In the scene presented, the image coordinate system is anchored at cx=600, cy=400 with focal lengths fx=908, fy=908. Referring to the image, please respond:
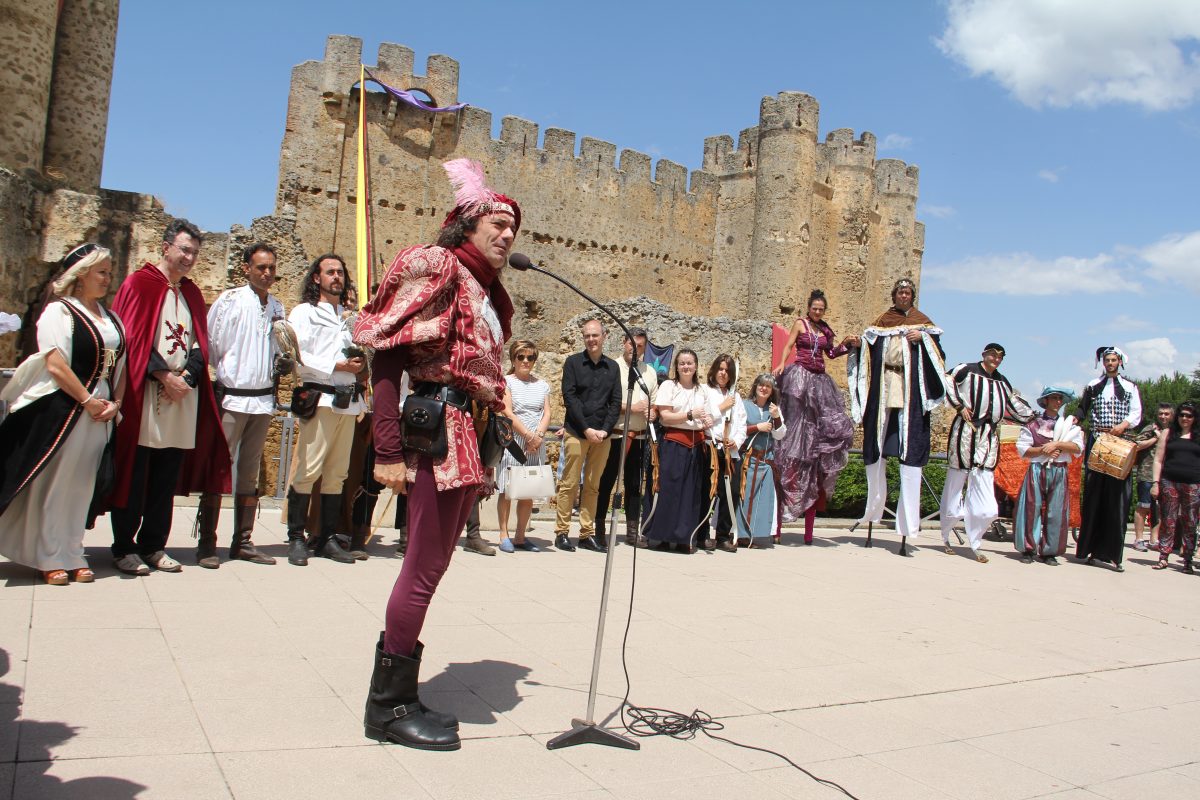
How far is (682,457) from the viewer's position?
25.4ft

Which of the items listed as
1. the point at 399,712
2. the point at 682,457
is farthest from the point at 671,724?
the point at 682,457

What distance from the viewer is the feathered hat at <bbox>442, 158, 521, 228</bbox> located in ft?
10.6

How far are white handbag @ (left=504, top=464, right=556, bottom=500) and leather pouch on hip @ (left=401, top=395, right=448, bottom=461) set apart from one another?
379 centimetres

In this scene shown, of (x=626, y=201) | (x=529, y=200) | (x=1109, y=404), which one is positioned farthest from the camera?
(x=626, y=201)

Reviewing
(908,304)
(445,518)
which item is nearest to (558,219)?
(908,304)

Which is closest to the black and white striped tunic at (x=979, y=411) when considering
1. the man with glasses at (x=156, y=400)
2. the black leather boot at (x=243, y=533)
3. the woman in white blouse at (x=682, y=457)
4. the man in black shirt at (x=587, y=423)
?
the woman in white blouse at (x=682, y=457)

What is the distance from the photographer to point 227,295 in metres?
5.57

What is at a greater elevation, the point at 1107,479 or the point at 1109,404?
the point at 1109,404

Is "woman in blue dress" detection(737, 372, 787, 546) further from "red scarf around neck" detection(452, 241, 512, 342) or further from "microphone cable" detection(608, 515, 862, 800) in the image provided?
"red scarf around neck" detection(452, 241, 512, 342)

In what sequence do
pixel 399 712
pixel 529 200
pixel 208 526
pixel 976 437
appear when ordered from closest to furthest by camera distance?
pixel 399 712 → pixel 208 526 → pixel 976 437 → pixel 529 200

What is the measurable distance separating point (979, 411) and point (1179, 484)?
7.94ft

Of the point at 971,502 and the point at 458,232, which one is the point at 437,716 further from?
the point at 971,502

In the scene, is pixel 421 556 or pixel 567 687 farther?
pixel 567 687

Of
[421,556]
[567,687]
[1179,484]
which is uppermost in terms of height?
[1179,484]
